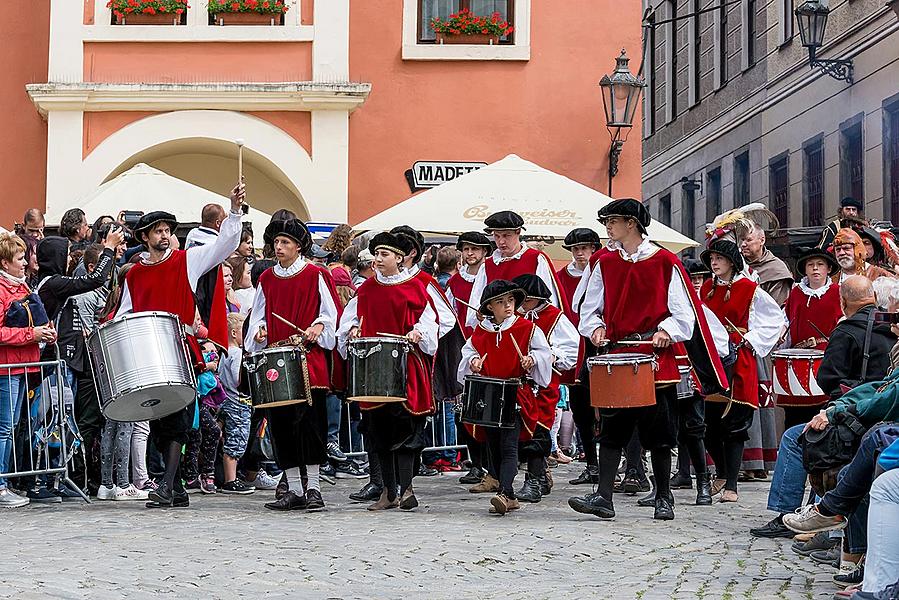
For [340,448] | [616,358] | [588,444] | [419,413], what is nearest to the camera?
[616,358]

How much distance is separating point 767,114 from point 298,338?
72.1 ft

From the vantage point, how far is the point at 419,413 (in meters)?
10.4

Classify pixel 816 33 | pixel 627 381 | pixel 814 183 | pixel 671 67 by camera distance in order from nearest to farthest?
pixel 627 381
pixel 816 33
pixel 814 183
pixel 671 67

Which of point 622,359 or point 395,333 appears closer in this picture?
point 622,359

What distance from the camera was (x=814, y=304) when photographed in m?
12.5

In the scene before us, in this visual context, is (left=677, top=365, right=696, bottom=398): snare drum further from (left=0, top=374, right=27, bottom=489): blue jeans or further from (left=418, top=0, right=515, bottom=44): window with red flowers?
(left=418, top=0, right=515, bottom=44): window with red flowers

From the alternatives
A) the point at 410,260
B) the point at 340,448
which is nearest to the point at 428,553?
the point at 410,260

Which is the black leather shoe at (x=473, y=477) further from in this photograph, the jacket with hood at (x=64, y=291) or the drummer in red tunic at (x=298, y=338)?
the jacket with hood at (x=64, y=291)

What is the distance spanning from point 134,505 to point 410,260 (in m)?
2.43

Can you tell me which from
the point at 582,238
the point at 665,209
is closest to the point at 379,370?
the point at 582,238

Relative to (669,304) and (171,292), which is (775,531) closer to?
(669,304)

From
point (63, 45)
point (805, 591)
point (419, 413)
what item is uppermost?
point (63, 45)

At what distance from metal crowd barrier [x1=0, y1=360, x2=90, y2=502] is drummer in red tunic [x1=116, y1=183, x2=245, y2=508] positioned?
0.73 meters

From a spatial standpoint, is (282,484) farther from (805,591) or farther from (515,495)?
(805,591)
